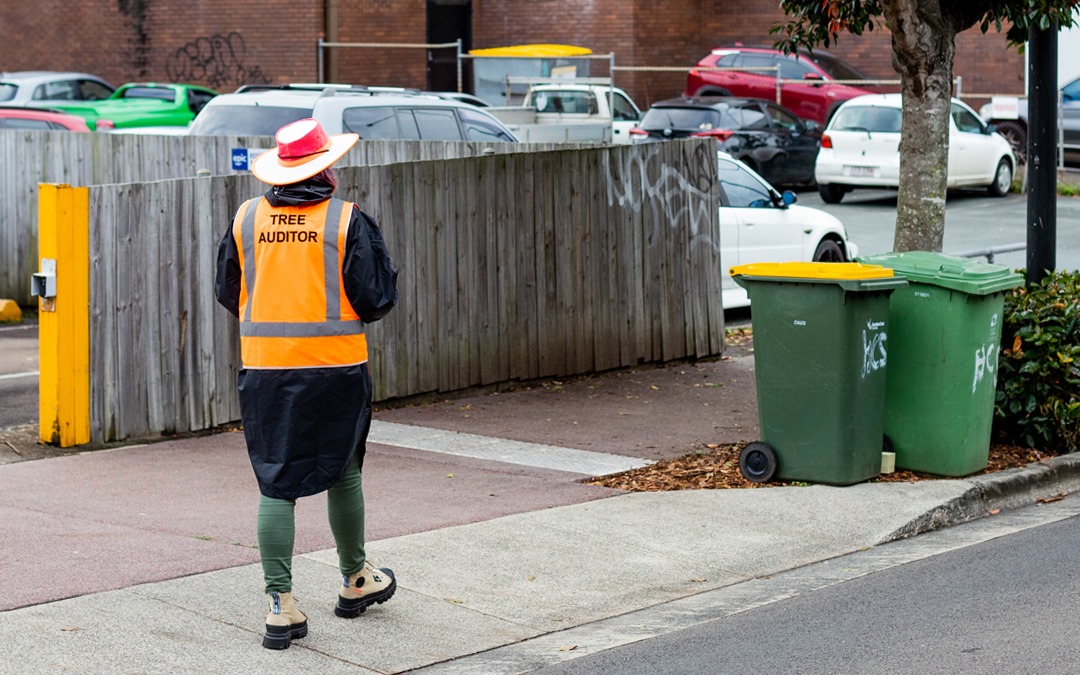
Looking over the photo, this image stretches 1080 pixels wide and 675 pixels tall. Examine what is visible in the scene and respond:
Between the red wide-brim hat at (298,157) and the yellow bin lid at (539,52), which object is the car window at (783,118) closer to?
the yellow bin lid at (539,52)

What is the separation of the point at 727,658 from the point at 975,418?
324 centimetres

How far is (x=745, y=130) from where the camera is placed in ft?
80.6

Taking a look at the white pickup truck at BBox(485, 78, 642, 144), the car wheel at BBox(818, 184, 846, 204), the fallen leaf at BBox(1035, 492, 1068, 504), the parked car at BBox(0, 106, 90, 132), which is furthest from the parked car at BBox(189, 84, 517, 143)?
the car wheel at BBox(818, 184, 846, 204)

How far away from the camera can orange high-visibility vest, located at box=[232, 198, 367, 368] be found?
227 inches

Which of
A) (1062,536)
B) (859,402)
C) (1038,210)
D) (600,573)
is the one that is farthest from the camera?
(1038,210)

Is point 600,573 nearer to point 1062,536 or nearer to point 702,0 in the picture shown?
point 1062,536

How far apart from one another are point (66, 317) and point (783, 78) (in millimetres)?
23133

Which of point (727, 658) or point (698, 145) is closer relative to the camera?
point (727, 658)

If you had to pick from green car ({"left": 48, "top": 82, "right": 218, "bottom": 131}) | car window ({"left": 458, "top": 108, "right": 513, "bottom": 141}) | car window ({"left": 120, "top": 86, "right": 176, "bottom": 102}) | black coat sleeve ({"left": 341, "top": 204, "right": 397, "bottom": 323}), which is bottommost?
black coat sleeve ({"left": 341, "top": 204, "right": 397, "bottom": 323})

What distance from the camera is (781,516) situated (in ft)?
26.0

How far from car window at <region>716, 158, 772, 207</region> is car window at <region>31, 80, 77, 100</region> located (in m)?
16.3

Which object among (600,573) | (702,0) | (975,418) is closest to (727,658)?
(600,573)

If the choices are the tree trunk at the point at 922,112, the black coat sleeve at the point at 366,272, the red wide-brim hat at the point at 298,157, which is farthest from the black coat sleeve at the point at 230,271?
the tree trunk at the point at 922,112

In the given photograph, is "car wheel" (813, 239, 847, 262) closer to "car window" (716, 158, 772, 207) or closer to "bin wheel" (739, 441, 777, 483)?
"car window" (716, 158, 772, 207)
